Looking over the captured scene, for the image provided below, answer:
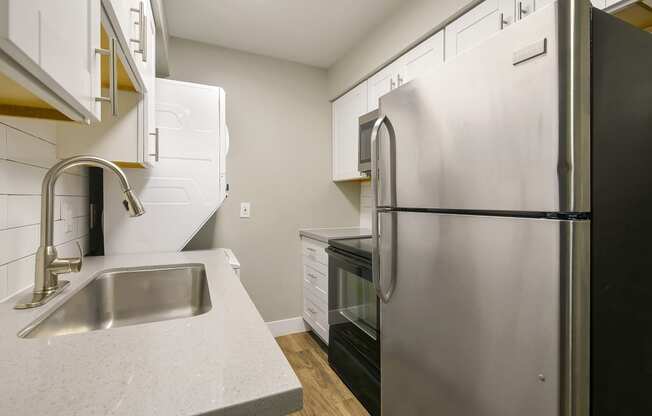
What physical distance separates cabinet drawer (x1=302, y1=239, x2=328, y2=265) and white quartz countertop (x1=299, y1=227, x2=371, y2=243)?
0.05 metres

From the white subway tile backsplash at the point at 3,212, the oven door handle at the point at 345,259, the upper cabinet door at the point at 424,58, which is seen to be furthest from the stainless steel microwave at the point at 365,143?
the white subway tile backsplash at the point at 3,212

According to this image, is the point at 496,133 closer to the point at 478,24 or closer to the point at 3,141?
the point at 478,24

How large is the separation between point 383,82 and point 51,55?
1.95 meters

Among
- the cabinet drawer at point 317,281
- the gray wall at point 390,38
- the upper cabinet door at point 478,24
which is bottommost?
the cabinet drawer at point 317,281

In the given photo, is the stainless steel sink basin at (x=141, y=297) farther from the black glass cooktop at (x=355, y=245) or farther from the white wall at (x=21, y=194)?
the black glass cooktop at (x=355, y=245)

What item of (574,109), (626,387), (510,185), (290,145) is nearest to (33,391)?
(510,185)

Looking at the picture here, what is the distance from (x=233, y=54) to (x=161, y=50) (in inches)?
24.6

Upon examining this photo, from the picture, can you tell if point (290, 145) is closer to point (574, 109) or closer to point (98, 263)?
point (98, 263)

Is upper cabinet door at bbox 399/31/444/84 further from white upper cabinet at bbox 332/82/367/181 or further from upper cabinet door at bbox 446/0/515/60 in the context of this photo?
white upper cabinet at bbox 332/82/367/181

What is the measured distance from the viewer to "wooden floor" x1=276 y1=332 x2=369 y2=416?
5.80 ft

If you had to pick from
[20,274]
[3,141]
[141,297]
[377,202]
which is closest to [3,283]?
[20,274]

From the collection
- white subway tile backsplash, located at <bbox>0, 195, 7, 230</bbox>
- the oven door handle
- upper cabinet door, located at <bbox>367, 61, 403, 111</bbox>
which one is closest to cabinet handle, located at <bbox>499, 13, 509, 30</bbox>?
upper cabinet door, located at <bbox>367, 61, 403, 111</bbox>

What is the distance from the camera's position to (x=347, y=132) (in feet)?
8.68

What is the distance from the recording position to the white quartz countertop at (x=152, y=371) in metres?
0.47
